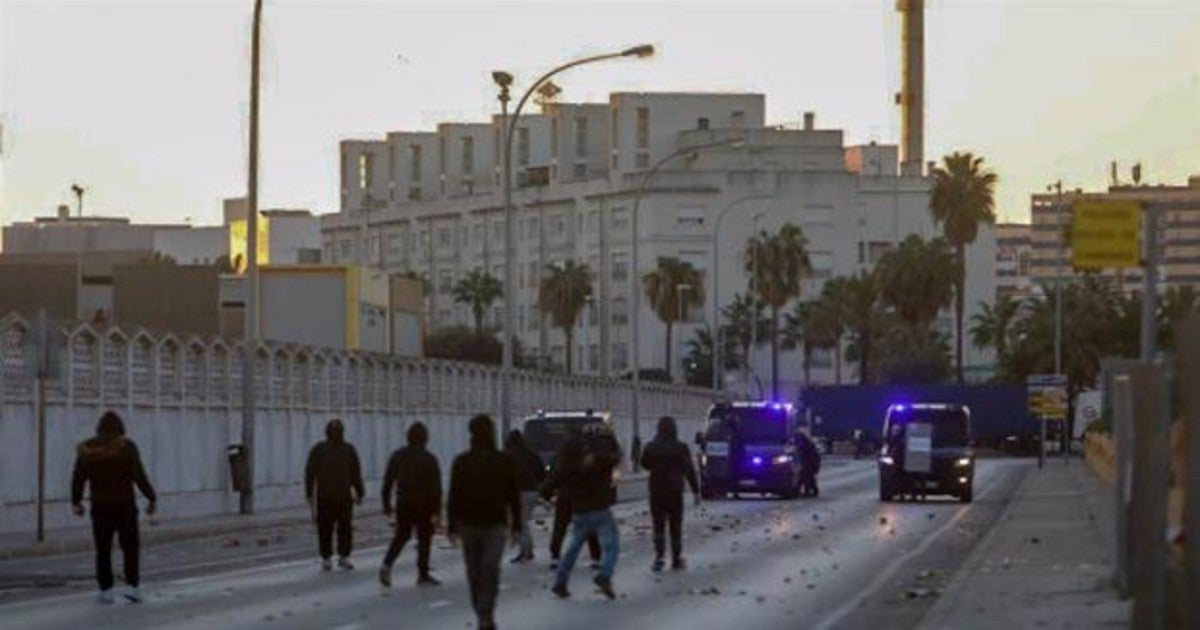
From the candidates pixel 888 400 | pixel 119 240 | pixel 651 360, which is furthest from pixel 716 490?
pixel 119 240

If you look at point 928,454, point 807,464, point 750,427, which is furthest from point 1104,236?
point 807,464

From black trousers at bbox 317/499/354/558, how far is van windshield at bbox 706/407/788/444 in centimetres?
3262

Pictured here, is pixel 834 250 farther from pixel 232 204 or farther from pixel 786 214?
pixel 232 204

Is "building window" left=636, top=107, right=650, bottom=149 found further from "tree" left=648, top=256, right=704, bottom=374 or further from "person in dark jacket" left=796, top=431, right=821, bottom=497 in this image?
"person in dark jacket" left=796, top=431, right=821, bottom=497

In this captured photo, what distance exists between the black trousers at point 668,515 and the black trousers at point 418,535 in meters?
3.83

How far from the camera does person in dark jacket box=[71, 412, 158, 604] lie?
2878 cm

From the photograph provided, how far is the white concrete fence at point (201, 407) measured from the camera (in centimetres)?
4691

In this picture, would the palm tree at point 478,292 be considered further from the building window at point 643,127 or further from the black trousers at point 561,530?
the black trousers at point 561,530

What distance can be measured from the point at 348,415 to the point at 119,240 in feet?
425

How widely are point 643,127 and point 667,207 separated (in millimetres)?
7539

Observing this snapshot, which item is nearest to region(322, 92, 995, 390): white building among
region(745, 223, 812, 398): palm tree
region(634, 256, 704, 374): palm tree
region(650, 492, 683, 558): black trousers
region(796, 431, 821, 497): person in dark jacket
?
region(634, 256, 704, 374): palm tree

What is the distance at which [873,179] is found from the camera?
651 ft

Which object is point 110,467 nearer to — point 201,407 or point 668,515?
point 668,515

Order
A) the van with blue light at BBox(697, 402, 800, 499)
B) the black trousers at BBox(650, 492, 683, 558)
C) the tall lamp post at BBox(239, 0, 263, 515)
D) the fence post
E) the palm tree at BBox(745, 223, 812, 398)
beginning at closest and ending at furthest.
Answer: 1. the fence post
2. the black trousers at BBox(650, 492, 683, 558)
3. the tall lamp post at BBox(239, 0, 263, 515)
4. the van with blue light at BBox(697, 402, 800, 499)
5. the palm tree at BBox(745, 223, 812, 398)
